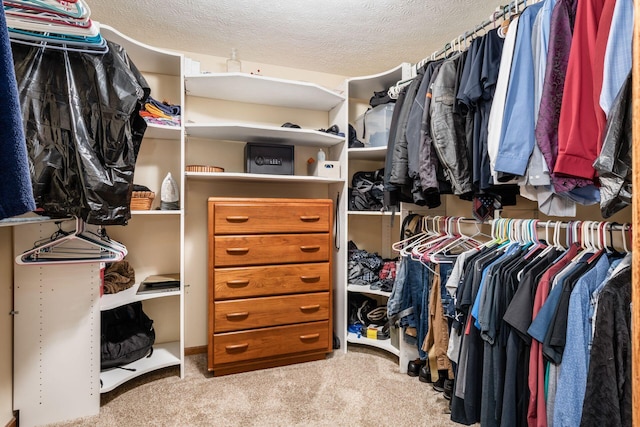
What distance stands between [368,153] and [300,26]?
0.93 meters

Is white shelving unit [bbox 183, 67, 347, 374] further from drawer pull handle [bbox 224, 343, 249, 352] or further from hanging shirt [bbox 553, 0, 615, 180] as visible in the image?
hanging shirt [bbox 553, 0, 615, 180]

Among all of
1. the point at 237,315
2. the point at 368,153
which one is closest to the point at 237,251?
the point at 237,315

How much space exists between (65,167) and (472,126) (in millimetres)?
1654

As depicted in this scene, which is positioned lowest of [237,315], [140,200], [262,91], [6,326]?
[237,315]

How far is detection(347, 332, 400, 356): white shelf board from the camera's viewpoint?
7.06 feet

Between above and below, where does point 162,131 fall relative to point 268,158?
above

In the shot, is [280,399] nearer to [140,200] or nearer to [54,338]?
[54,338]

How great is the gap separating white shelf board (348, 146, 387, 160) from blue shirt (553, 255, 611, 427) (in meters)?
1.39

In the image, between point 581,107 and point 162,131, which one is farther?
point 162,131

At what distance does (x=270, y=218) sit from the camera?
2.02m

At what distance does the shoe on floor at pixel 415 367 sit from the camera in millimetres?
1958

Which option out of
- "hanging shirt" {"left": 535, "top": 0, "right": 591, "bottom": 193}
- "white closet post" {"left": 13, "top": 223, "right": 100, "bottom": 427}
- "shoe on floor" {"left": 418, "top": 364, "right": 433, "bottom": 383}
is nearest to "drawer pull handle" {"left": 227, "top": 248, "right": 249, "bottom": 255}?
"white closet post" {"left": 13, "top": 223, "right": 100, "bottom": 427}

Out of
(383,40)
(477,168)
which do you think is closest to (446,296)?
(477,168)

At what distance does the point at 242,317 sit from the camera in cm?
196
